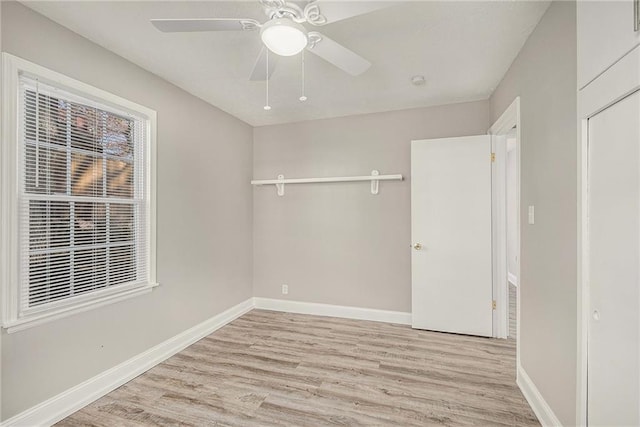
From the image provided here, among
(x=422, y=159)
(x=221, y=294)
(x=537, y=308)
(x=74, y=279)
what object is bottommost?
(x=221, y=294)

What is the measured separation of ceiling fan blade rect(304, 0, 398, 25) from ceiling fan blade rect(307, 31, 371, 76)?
0.08 metres

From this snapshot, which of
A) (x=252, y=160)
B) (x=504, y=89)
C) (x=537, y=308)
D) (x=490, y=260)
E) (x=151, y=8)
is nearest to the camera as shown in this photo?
(x=151, y=8)

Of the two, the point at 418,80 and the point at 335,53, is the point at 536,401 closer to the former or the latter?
the point at 335,53

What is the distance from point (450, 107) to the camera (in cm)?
347

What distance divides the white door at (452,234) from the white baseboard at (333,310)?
253 mm

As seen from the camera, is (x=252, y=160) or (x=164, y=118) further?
(x=252, y=160)

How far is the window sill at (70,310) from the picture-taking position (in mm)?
1768

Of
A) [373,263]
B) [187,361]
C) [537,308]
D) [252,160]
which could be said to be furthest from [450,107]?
[187,361]

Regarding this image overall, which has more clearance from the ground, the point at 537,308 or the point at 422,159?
the point at 422,159

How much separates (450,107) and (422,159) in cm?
70

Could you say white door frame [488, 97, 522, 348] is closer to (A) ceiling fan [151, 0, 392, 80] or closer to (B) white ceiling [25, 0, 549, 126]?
(B) white ceiling [25, 0, 549, 126]

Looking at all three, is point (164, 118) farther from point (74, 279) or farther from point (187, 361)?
point (187, 361)
